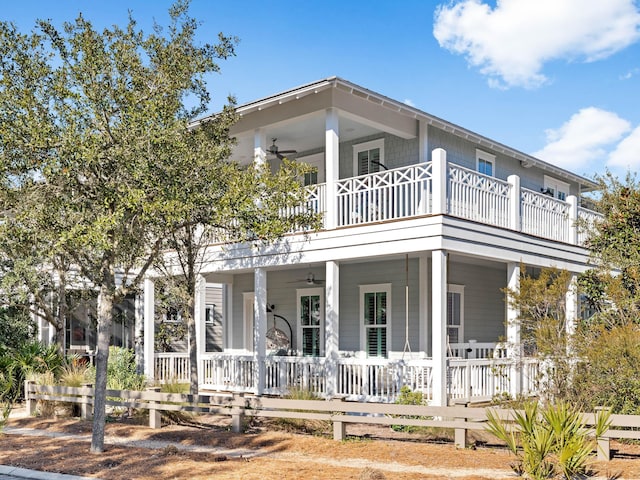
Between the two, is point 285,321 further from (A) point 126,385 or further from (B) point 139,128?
(B) point 139,128

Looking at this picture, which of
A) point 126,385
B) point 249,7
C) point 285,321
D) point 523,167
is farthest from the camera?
point 523,167

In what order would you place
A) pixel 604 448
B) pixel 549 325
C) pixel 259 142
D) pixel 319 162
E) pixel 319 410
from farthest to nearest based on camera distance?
1. pixel 319 162
2. pixel 259 142
3. pixel 549 325
4. pixel 319 410
5. pixel 604 448

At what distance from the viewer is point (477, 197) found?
581 inches

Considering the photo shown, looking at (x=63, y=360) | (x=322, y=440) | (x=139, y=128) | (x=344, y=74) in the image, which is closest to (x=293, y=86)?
(x=344, y=74)

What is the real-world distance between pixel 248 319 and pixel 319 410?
33.3 feet

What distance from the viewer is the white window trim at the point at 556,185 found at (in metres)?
23.4

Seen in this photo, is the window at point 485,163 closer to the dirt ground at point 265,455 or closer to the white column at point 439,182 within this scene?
the white column at point 439,182

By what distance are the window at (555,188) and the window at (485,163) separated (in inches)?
130

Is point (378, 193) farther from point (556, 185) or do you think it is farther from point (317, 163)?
point (556, 185)

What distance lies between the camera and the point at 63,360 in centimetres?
1825

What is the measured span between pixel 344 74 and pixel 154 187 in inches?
249

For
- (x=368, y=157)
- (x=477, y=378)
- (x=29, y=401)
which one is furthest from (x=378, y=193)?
(x=29, y=401)

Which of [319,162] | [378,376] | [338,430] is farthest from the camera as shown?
[319,162]

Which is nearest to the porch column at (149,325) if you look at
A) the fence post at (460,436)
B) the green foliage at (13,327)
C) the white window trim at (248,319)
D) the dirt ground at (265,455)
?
the white window trim at (248,319)
